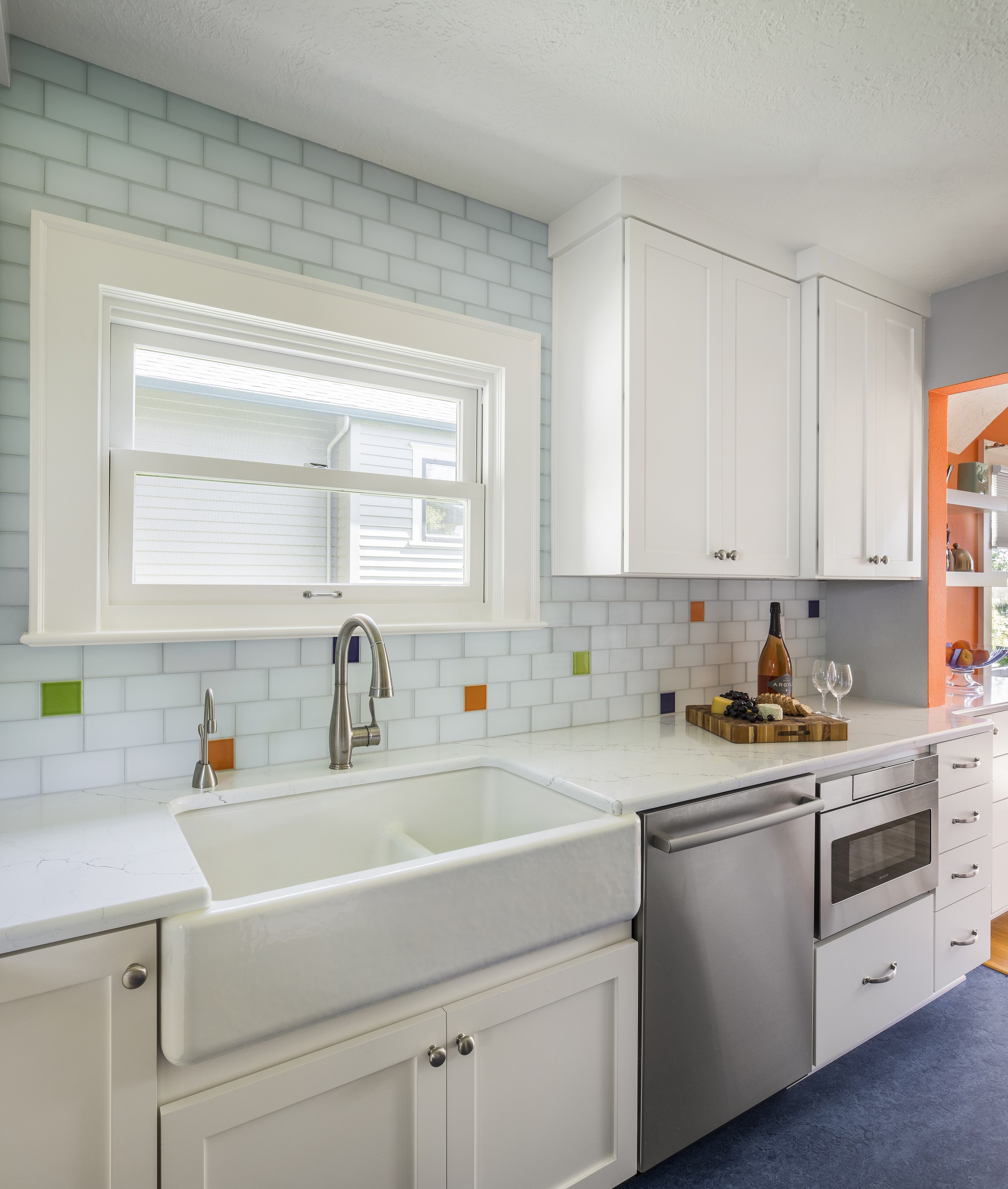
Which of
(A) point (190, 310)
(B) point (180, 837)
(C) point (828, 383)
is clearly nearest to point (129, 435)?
(A) point (190, 310)

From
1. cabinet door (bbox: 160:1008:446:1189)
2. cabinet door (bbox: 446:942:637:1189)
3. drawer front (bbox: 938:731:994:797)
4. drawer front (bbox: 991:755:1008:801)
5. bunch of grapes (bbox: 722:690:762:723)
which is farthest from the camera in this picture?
drawer front (bbox: 991:755:1008:801)

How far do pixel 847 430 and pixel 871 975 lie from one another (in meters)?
1.75

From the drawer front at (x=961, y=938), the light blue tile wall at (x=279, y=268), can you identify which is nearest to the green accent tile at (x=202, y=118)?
the light blue tile wall at (x=279, y=268)

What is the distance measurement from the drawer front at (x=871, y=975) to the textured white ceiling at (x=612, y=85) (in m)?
2.11

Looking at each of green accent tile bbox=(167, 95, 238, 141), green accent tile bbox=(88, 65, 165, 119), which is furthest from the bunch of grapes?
green accent tile bbox=(88, 65, 165, 119)

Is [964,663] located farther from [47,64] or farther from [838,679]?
[47,64]

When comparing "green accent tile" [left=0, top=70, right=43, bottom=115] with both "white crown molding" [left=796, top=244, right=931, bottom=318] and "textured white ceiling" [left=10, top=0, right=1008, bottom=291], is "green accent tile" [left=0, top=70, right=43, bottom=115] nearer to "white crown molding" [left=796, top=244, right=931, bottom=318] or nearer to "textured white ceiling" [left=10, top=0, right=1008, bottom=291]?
"textured white ceiling" [left=10, top=0, right=1008, bottom=291]

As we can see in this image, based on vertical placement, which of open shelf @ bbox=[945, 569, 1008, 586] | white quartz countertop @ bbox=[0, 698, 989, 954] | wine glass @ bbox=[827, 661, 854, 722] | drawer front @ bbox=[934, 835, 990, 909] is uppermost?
open shelf @ bbox=[945, 569, 1008, 586]

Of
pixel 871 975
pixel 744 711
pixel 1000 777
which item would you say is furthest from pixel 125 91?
pixel 1000 777

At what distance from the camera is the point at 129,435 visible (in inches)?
64.4

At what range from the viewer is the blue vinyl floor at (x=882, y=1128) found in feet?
5.43

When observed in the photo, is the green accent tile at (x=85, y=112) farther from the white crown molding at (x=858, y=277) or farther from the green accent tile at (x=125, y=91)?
the white crown molding at (x=858, y=277)

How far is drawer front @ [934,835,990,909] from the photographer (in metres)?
2.29

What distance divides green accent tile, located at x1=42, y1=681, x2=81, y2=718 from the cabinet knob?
73 cm
